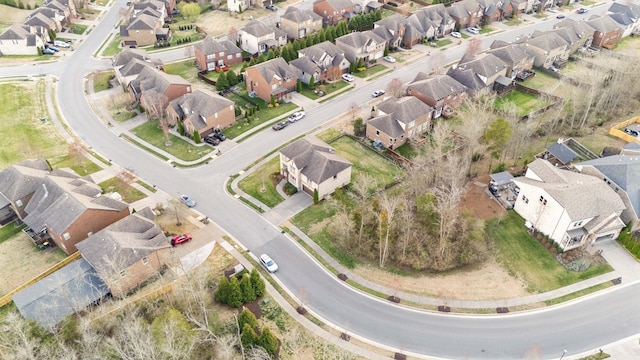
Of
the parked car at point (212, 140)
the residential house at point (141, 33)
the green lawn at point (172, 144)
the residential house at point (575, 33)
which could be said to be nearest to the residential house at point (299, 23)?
the residential house at point (141, 33)

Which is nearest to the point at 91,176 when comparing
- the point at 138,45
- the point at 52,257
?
the point at 52,257

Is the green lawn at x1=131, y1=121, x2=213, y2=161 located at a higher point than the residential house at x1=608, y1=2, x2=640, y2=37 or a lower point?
lower

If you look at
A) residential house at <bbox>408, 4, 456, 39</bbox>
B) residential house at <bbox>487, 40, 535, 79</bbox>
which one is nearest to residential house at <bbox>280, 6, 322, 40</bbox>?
residential house at <bbox>408, 4, 456, 39</bbox>

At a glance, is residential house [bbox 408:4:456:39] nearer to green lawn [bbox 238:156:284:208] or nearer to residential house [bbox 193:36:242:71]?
residential house [bbox 193:36:242:71]

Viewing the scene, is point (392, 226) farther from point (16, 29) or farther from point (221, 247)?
point (16, 29)

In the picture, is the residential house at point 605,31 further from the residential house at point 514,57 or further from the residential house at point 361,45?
the residential house at point 361,45

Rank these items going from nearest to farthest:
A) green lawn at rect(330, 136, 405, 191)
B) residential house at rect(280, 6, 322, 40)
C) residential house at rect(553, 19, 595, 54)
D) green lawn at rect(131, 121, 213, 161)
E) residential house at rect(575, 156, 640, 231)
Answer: residential house at rect(575, 156, 640, 231)
green lawn at rect(330, 136, 405, 191)
green lawn at rect(131, 121, 213, 161)
residential house at rect(553, 19, 595, 54)
residential house at rect(280, 6, 322, 40)
